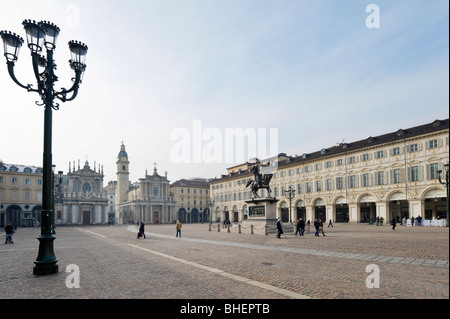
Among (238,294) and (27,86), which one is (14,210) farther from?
(238,294)

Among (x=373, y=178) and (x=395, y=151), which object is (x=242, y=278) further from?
(x=373, y=178)

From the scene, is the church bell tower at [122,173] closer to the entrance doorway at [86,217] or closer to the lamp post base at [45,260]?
the entrance doorway at [86,217]

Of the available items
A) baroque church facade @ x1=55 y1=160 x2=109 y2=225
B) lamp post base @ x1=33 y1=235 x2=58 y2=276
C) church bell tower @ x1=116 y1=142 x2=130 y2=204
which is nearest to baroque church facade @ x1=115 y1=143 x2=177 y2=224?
church bell tower @ x1=116 y1=142 x2=130 y2=204

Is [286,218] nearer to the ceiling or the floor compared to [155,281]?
nearer to the floor

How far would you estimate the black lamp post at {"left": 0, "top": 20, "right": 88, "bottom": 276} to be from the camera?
9.73 meters

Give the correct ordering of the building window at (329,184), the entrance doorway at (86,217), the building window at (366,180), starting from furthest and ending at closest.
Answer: the entrance doorway at (86,217) < the building window at (329,184) < the building window at (366,180)

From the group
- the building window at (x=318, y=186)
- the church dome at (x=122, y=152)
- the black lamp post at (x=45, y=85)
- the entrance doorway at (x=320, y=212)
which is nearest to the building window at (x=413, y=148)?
the building window at (x=318, y=186)

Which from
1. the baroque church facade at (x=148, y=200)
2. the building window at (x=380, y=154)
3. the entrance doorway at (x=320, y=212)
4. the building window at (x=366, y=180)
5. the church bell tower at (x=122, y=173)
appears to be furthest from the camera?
the church bell tower at (x=122, y=173)

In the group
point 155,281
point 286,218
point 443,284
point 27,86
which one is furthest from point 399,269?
point 286,218

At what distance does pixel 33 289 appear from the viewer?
7777mm

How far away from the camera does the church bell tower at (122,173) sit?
94075 mm

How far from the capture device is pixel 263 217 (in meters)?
29.0

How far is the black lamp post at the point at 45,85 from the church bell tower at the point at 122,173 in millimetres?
86665
